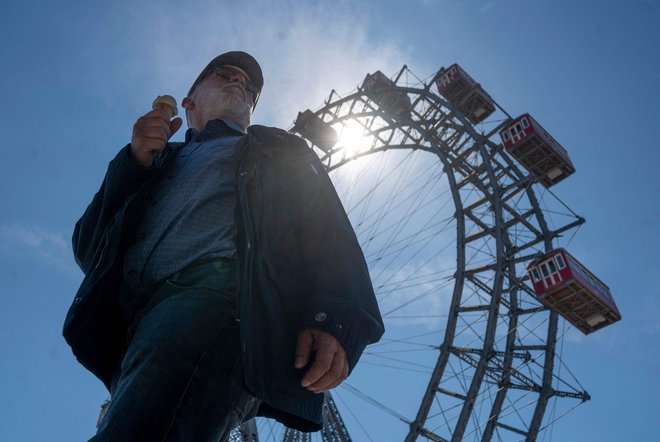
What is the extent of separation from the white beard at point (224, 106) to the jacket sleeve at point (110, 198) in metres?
0.54

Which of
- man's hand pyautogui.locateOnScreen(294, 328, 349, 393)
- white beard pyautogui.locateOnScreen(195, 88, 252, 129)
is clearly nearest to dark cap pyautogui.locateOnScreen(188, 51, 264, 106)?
white beard pyautogui.locateOnScreen(195, 88, 252, 129)

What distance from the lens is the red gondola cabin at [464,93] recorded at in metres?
20.2

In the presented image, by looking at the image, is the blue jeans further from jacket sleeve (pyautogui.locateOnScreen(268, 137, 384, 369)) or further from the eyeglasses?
the eyeglasses

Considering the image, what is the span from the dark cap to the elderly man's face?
1.2 inches

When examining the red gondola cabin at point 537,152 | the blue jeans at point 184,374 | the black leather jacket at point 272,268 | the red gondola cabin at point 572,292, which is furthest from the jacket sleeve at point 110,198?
the red gondola cabin at point 537,152

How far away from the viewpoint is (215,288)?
1.47 metres

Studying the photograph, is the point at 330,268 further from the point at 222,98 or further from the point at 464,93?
the point at 464,93

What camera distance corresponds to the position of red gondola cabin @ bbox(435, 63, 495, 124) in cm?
2022

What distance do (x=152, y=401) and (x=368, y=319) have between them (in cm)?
54

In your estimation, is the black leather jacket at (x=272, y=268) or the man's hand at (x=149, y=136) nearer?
the black leather jacket at (x=272, y=268)

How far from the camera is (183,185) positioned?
6.09 ft

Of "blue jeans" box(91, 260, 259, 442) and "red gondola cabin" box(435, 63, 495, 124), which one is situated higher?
"red gondola cabin" box(435, 63, 495, 124)

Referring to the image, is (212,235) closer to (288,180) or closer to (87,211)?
(288,180)

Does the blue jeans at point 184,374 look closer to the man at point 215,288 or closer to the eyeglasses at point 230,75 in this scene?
the man at point 215,288
